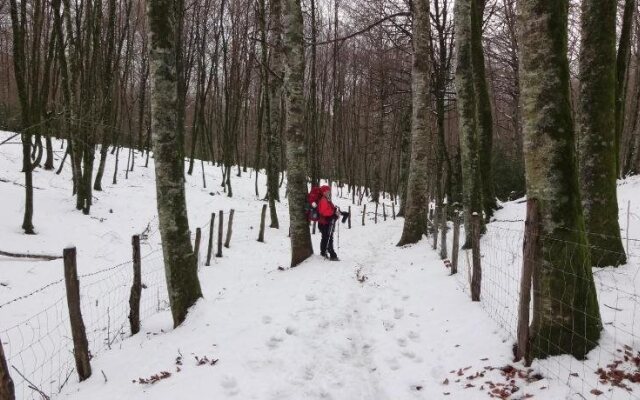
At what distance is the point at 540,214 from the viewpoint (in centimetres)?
410

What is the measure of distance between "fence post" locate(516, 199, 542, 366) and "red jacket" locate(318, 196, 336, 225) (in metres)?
6.02

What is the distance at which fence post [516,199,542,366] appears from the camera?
4.11 metres

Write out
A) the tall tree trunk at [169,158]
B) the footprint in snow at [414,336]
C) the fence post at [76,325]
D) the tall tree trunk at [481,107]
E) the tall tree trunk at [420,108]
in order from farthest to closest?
the tall tree trunk at [481,107], the tall tree trunk at [420,108], the tall tree trunk at [169,158], the footprint in snow at [414,336], the fence post at [76,325]

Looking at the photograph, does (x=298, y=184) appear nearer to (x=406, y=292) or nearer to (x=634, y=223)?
(x=406, y=292)

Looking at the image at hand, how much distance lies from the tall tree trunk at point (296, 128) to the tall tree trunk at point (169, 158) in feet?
11.6

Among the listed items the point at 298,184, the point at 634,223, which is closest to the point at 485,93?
the point at 634,223

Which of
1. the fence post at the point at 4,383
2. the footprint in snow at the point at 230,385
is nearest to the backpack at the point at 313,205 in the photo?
the footprint in snow at the point at 230,385

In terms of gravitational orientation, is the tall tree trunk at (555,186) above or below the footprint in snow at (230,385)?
above

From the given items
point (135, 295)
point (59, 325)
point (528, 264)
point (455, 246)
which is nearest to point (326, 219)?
point (455, 246)

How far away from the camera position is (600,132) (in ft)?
19.5

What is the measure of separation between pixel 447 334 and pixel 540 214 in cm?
221

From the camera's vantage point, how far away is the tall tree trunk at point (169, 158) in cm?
595

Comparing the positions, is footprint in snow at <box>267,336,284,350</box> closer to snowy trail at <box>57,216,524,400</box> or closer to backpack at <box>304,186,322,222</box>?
snowy trail at <box>57,216,524,400</box>

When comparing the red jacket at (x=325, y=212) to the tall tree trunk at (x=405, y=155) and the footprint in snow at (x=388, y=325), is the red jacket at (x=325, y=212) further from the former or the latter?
the tall tree trunk at (x=405, y=155)
